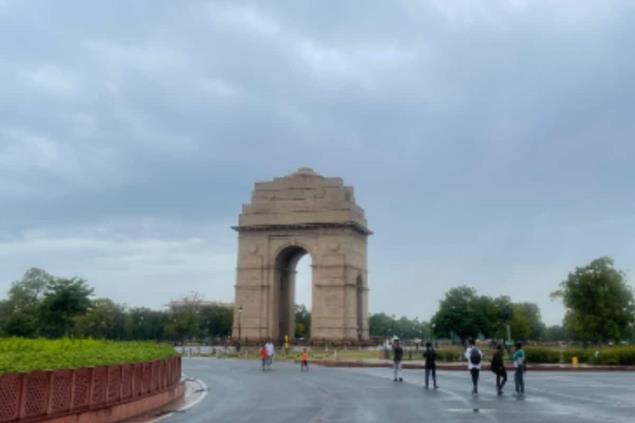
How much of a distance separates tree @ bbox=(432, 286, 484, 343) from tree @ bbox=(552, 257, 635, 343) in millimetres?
20025

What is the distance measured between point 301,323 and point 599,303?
65.2m

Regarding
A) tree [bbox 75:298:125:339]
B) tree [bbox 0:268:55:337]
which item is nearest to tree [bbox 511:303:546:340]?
tree [bbox 75:298:125:339]

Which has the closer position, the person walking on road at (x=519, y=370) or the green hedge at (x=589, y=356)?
the person walking on road at (x=519, y=370)

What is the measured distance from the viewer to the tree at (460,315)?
325ft

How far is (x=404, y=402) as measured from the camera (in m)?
18.6

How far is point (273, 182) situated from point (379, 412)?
53.8 meters

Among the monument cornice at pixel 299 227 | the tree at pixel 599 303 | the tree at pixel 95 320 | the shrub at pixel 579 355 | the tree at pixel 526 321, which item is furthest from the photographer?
the tree at pixel 526 321

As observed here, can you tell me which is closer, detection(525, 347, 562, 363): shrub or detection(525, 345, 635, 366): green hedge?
detection(525, 345, 635, 366): green hedge

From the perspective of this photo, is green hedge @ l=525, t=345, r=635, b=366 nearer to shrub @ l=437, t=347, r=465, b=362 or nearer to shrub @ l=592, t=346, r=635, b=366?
shrub @ l=592, t=346, r=635, b=366

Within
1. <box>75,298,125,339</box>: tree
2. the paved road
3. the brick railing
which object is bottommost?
the paved road

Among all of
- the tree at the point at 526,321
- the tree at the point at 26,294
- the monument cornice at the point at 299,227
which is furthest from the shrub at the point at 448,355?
the tree at the point at 526,321

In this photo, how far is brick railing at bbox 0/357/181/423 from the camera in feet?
37.3

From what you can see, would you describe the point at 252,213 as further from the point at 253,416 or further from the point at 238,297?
the point at 253,416

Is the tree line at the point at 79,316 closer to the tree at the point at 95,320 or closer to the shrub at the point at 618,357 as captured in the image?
the tree at the point at 95,320
